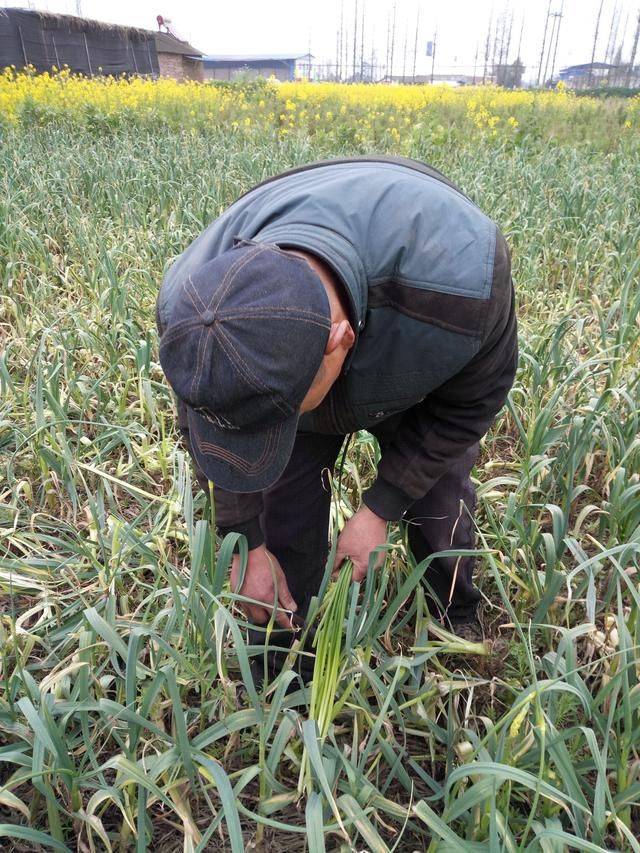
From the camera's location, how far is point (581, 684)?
113 centimetres

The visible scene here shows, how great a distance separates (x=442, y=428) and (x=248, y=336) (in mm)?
608

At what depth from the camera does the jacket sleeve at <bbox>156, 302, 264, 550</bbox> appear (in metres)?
1.26

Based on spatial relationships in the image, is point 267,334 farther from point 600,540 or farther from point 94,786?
point 600,540

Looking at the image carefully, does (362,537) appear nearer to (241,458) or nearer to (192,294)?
(241,458)

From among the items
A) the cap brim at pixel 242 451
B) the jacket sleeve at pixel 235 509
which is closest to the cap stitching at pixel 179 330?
the cap brim at pixel 242 451

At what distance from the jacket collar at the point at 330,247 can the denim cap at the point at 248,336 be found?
55mm

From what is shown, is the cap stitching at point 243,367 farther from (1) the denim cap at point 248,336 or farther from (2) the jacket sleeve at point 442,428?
(2) the jacket sleeve at point 442,428

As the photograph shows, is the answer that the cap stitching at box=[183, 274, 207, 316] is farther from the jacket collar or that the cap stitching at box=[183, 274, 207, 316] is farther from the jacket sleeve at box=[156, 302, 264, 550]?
the jacket sleeve at box=[156, 302, 264, 550]

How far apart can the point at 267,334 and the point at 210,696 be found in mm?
931

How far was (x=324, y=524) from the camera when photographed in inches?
64.9

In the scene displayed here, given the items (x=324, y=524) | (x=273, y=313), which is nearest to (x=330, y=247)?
(x=273, y=313)

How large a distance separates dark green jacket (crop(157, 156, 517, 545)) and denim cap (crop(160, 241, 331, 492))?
0.11 metres

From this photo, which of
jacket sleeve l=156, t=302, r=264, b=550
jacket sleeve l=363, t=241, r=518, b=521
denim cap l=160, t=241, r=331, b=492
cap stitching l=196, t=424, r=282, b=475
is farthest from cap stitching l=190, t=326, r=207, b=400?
jacket sleeve l=363, t=241, r=518, b=521

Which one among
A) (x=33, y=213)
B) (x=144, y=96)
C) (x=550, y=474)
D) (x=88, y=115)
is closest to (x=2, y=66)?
(x=144, y=96)
